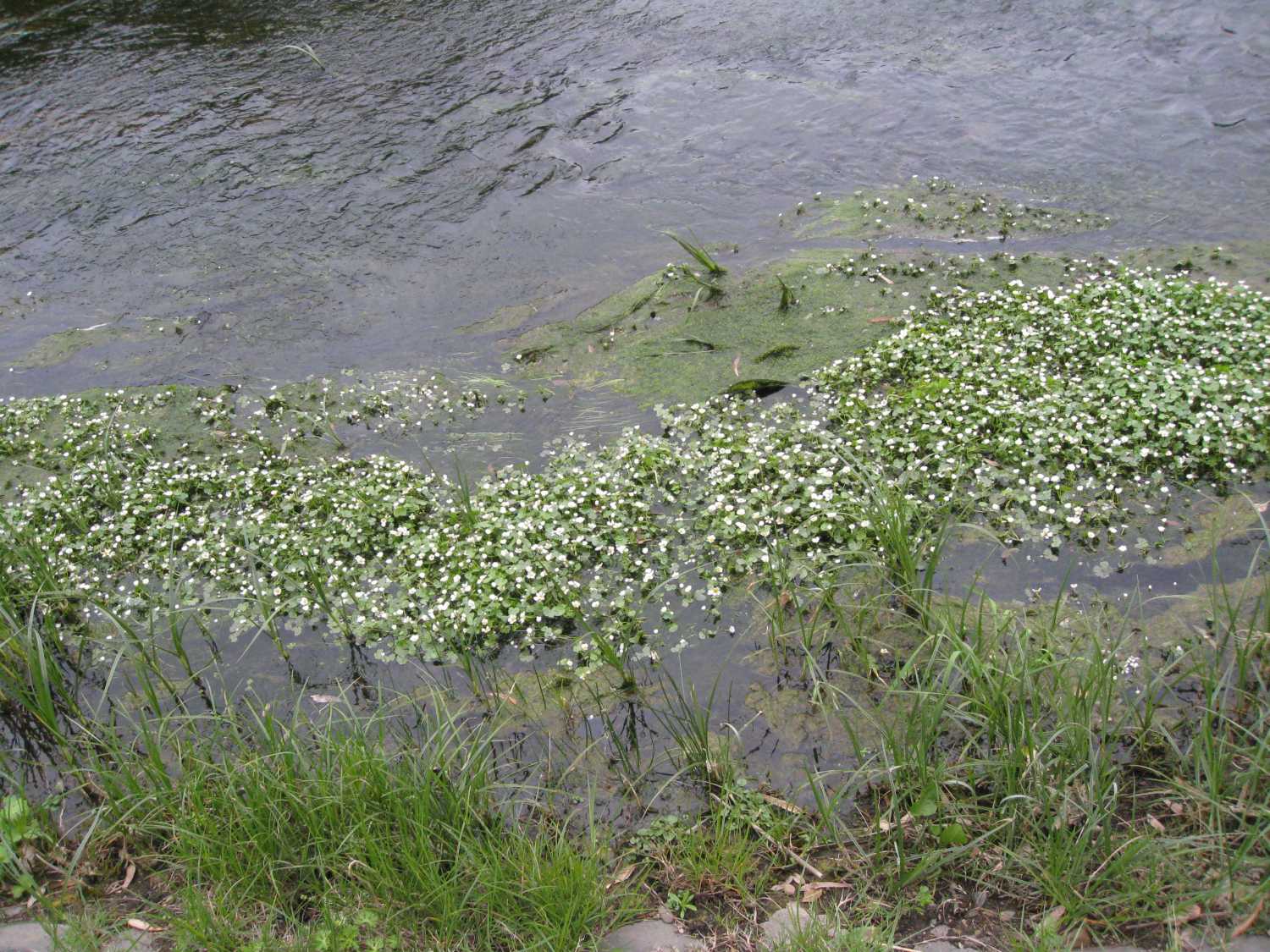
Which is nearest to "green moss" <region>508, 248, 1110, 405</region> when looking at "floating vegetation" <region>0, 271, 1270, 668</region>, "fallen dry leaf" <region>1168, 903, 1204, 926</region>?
"floating vegetation" <region>0, 271, 1270, 668</region>

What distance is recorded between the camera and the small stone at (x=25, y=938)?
3432 millimetres

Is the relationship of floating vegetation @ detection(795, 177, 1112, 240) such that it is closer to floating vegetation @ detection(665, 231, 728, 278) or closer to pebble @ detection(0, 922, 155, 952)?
floating vegetation @ detection(665, 231, 728, 278)

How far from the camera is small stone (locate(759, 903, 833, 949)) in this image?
128 inches

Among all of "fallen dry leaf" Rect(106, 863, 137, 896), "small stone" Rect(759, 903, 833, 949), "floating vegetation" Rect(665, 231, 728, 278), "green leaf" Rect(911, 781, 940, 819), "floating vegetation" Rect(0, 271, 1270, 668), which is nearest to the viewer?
"small stone" Rect(759, 903, 833, 949)

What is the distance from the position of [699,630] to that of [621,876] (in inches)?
54.2

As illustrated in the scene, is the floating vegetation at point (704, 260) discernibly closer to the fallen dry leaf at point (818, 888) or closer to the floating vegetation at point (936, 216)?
the floating vegetation at point (936, 216)

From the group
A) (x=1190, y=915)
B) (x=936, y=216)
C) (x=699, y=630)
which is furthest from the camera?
(x=936, y=216)

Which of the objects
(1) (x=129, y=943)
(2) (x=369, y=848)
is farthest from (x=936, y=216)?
(1) (x=129, y=943)

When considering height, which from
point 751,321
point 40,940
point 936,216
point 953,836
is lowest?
point 953,836

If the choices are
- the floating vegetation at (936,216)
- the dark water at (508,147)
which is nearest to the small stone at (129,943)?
the dark water at (508,147)

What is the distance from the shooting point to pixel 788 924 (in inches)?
132

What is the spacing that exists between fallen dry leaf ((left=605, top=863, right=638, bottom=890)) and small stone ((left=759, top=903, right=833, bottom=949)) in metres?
0.51

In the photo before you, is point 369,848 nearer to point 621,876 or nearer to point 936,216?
point 621,876

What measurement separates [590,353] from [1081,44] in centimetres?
557
